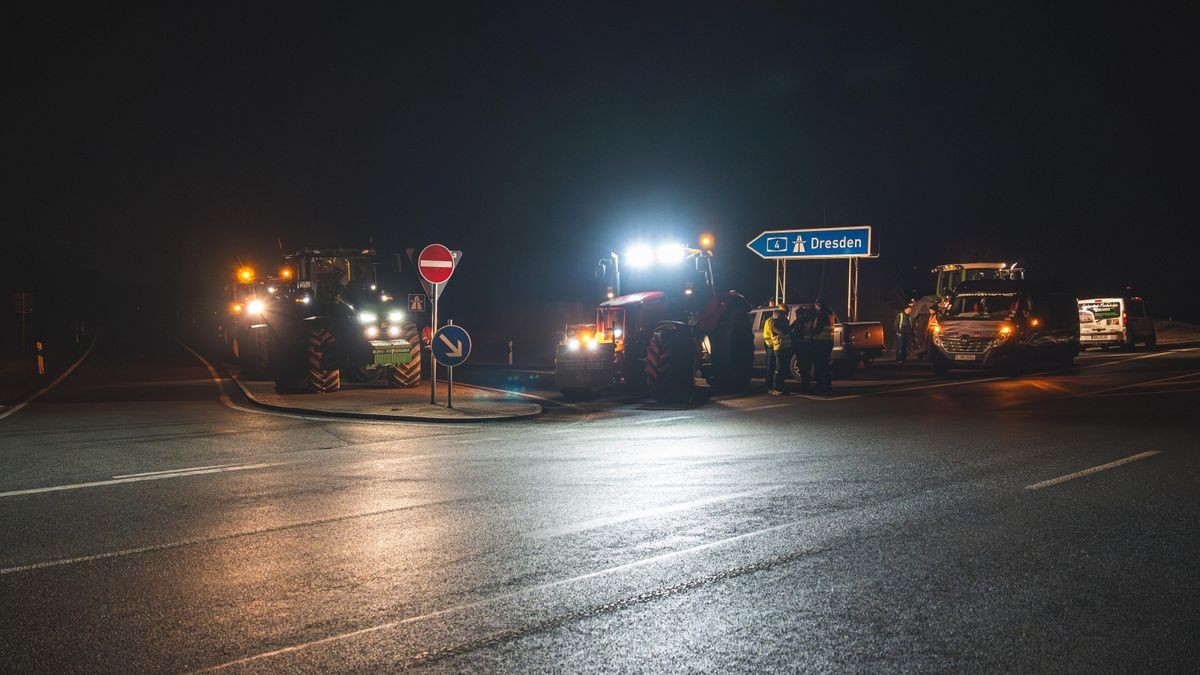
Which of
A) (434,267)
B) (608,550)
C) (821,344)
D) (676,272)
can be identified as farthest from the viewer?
(821,344)

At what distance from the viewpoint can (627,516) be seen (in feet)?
25.2

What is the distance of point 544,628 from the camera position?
4.95 metres

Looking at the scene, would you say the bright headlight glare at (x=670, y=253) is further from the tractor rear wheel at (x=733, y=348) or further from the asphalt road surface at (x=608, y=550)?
the asphalt road surface at (x=608, y=550)

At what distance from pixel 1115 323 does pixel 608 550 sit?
34179 millimetres

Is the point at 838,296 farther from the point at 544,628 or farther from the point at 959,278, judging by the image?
the point at 544,628

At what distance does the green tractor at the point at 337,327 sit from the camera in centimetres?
1981

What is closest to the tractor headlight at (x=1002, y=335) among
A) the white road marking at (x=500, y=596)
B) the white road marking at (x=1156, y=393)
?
the white road marking at (x=1156, y=393)

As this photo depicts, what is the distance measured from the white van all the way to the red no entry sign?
27.1 meters

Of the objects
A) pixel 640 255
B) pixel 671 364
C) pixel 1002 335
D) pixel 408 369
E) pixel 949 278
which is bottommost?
pixel 408 369

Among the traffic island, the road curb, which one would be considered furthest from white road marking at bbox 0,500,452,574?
the traffic island

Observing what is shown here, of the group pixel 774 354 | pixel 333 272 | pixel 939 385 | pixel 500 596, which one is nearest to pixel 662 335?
pixel 774 354

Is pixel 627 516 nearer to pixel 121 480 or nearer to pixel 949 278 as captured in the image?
pixel 121 480

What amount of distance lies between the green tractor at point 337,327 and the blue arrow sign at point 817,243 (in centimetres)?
1194

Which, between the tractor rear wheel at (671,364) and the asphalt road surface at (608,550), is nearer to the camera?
the asphalt road surface at (608,550)
